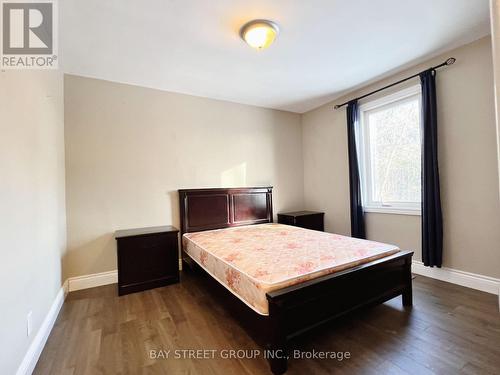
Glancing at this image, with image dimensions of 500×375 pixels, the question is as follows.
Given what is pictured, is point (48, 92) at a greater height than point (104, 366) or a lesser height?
greater

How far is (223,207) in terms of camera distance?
3740mm

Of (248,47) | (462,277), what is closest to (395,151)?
(462,277)

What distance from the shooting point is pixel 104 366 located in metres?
1.59

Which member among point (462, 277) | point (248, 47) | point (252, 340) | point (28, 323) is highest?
point (248, 47)

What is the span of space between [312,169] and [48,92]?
396 cm

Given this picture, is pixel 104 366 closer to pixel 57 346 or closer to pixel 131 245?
pixel 57 346

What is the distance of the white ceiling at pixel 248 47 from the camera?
197 cm

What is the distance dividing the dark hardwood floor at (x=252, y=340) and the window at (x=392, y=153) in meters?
1.23

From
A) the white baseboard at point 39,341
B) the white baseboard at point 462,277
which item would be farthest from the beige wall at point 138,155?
the white baseboard at point 462,277

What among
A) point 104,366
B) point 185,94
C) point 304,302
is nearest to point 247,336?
point 304,302

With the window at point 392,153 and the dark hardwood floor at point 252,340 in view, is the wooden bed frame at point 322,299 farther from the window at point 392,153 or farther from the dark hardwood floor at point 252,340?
the window at point 392,153

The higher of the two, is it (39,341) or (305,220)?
(305,220)

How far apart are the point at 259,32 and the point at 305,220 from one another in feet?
9.53

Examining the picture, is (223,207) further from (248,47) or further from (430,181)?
(430,181)
